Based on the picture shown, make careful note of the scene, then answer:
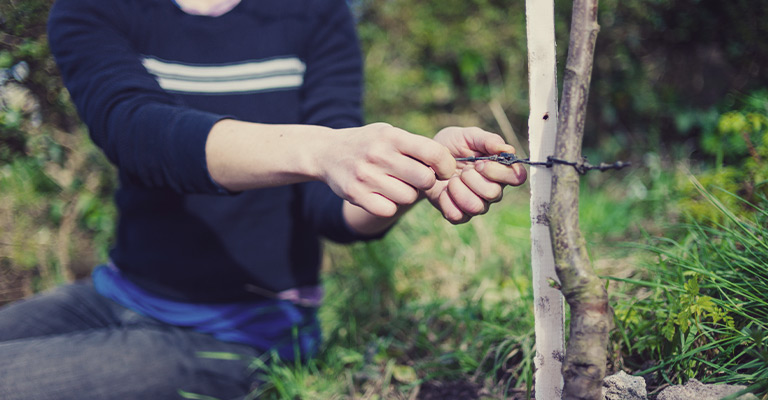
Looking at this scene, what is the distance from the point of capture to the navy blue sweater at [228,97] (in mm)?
1443

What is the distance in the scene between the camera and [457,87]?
4086mm

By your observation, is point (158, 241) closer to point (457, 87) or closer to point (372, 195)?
point (372, 195)

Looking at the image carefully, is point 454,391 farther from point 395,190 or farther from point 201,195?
point 201,195

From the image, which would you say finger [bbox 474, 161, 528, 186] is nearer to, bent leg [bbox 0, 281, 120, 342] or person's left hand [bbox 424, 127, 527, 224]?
person's left hand [bbox 424, 127, 527, 224]

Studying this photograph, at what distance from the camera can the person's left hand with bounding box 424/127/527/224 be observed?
3.29 feet

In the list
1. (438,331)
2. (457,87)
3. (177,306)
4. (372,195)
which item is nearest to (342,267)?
(438,331)

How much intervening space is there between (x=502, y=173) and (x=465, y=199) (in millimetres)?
91

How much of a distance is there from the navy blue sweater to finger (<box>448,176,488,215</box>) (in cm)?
51

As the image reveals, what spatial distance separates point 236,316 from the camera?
164cm

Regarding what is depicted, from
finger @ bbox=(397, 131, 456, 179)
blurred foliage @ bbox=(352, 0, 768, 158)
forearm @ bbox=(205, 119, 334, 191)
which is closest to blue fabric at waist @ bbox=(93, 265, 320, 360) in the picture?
forearm @ bbox=(205, 119, 334, 191)

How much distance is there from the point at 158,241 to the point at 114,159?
44cm

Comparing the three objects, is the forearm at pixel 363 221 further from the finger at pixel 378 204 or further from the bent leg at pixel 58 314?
the bent leg at pixel 58 314

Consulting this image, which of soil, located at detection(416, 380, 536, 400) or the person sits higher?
the person

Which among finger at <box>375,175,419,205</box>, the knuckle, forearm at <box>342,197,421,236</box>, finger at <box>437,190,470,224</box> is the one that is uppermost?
the knuckle
